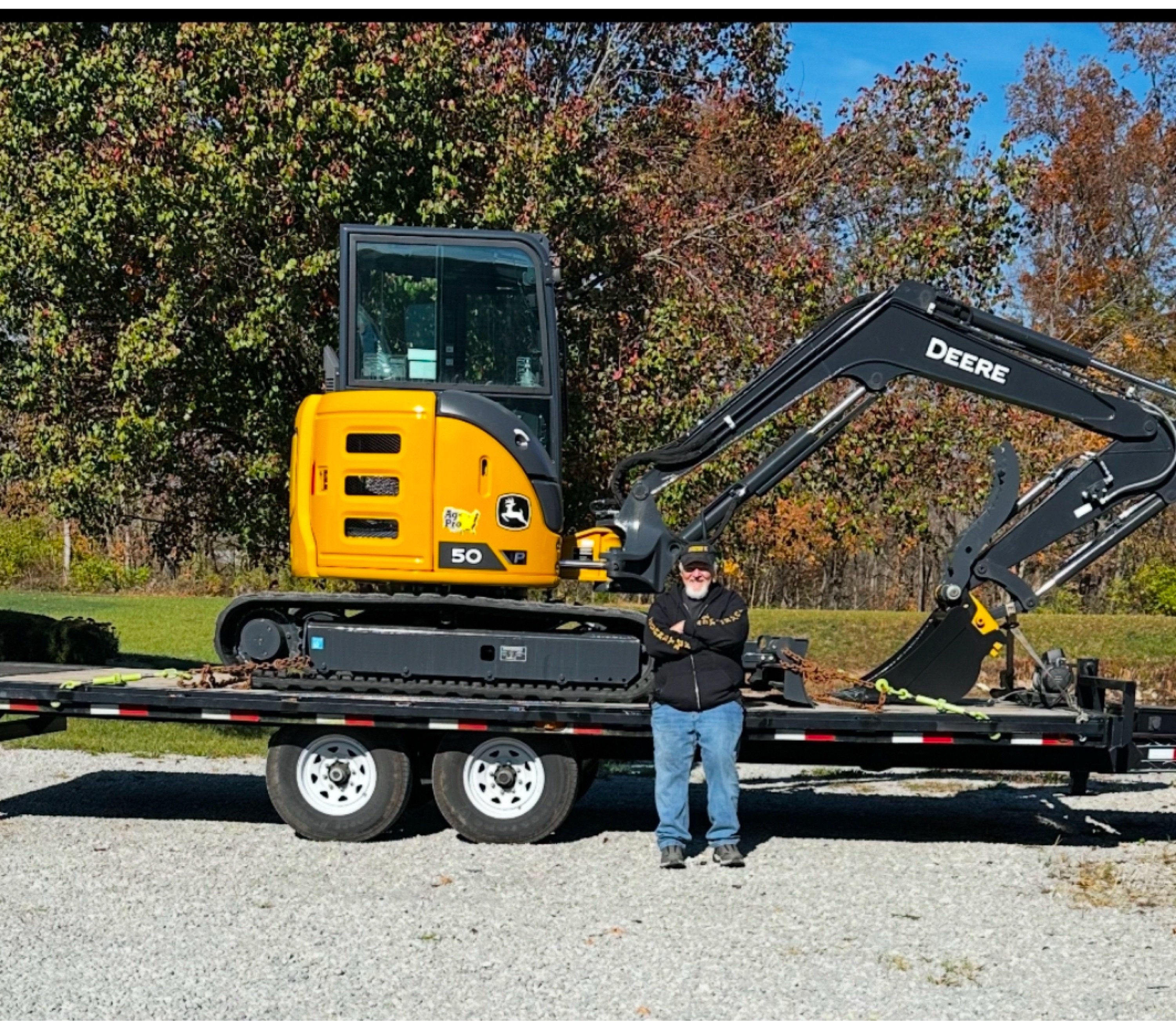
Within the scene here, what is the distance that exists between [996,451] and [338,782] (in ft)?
15.5

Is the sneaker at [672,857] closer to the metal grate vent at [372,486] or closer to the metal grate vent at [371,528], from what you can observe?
the metal grate vent at [371,528]

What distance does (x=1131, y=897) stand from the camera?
29.6 feet

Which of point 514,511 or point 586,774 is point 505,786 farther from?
point 514,511

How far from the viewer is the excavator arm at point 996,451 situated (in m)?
10.7

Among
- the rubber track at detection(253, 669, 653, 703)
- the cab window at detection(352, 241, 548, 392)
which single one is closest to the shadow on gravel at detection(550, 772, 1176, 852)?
the rubber track at detection(253, 669, 653, 703)

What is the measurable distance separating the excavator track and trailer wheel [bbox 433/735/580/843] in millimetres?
308

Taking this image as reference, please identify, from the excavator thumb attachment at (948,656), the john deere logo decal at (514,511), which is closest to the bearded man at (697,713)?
the john deere logo decal at (514,511)

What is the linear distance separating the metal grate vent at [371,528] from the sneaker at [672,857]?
255cm

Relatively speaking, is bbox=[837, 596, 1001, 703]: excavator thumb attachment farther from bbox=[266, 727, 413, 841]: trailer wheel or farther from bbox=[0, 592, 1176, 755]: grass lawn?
bbox=[0, 592, 1176, 755]: grass lawn

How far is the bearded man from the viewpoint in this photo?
9.65 m

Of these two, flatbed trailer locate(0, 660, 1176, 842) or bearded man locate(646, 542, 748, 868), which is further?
flatbed trailer locate(0, 660, 1176, 842)

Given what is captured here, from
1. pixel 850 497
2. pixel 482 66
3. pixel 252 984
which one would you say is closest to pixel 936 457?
pixel 850 497

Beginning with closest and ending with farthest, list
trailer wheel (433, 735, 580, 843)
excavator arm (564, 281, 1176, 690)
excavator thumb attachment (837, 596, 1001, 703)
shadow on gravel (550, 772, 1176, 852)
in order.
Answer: trailer wheel (433, 735, 580, 843), excavator thumb attachment (837, 596, 1001, 703), excavator arm (564, 281, 1176, 690), shadow on gravel (550, 772, 1176, 852)

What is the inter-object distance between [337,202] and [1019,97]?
27.5 m
